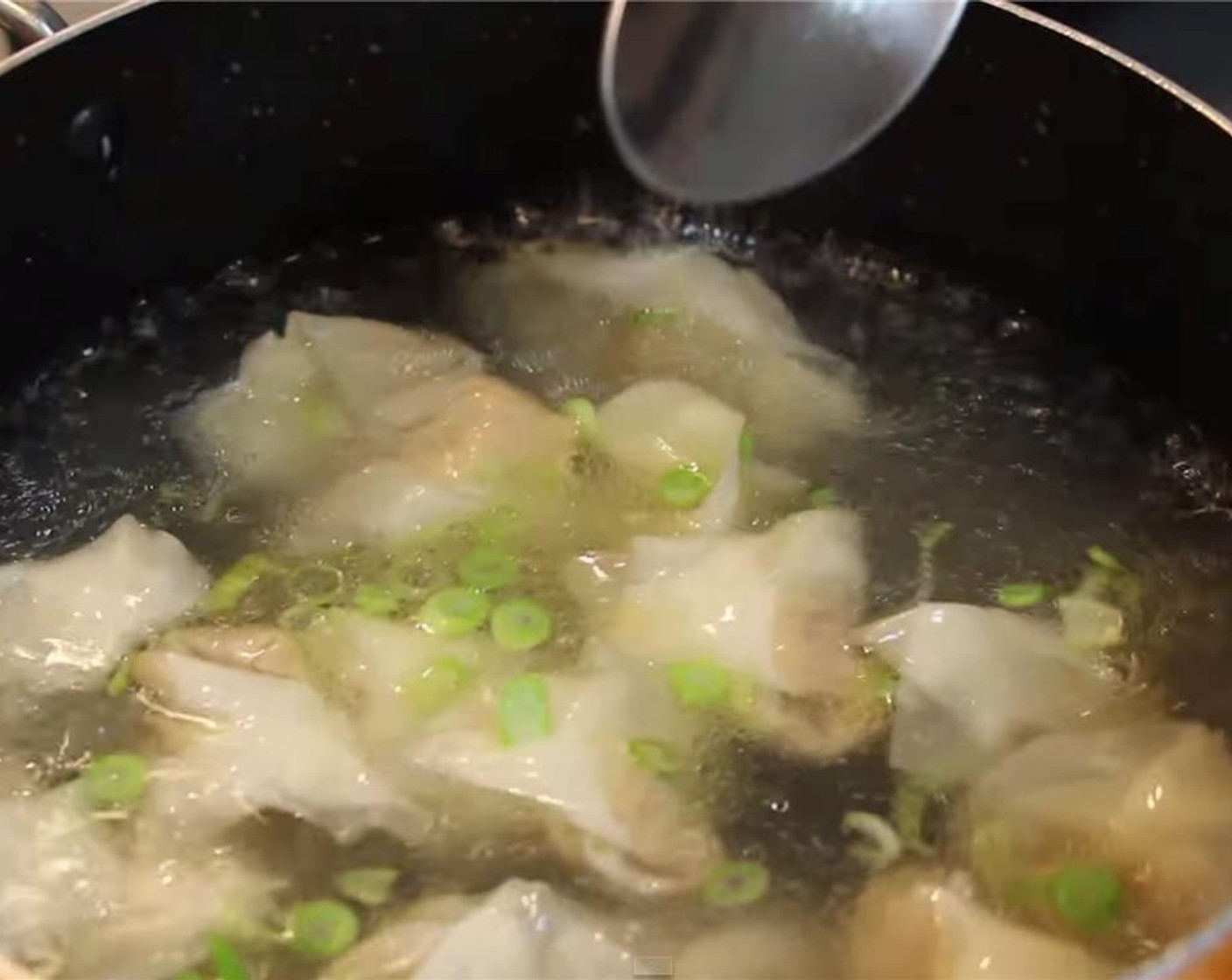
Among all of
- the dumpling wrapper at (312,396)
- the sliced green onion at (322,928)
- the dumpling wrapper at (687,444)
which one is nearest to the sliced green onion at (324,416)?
the dumpling wrapper at (312,396)

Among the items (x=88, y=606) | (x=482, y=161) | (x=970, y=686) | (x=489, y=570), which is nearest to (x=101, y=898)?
(x=88, y=606)

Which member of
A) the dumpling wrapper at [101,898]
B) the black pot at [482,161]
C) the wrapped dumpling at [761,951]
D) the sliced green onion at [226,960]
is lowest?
the wrapped dumpling at [761,951]

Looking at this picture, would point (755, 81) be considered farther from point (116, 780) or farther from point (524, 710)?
point (116, 780)

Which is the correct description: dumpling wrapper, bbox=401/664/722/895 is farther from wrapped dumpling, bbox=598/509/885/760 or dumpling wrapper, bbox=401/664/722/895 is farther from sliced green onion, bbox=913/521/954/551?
sliced green onion, bbox=913/521/954/551

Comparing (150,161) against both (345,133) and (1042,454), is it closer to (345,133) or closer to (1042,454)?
(345,133)

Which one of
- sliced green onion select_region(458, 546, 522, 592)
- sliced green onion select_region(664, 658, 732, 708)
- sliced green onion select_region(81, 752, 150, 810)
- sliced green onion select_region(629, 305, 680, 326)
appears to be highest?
sliced green onion select_region(629, 305, 680, 326)

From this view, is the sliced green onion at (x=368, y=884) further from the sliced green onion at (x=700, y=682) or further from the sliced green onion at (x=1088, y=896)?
the sliced green onion at (x=1088, y=896)

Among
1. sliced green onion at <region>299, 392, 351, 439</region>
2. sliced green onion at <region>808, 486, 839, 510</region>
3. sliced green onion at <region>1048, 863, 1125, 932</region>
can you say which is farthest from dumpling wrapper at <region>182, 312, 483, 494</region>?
sliced green onion at <region>1048, 863, 1125, 932</region>
